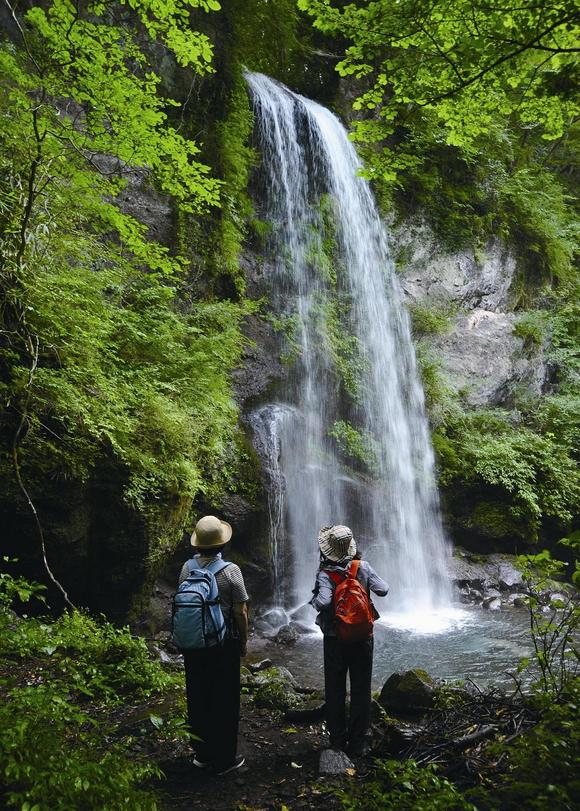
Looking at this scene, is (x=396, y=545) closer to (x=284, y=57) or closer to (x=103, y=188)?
(x=103, y=188)

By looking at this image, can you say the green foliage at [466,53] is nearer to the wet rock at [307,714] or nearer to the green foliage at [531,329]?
the wet rock at [307,714]

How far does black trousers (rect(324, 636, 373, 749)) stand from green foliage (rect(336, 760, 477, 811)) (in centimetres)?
69

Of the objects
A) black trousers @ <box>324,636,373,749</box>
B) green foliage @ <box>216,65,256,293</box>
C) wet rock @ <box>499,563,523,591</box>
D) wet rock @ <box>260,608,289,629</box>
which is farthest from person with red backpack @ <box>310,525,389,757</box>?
wet rock @ <box>499,563,523,591</box>

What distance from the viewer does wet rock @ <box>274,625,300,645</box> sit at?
7.92m

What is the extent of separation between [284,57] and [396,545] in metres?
14.5

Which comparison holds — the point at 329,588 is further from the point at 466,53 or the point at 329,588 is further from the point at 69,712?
the point at 466,53

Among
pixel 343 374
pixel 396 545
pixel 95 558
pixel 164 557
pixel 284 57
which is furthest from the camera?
pixel 284 57

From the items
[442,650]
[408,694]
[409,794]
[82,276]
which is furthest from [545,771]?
[82,276]

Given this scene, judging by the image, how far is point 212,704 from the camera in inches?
137

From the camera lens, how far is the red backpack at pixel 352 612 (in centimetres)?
371

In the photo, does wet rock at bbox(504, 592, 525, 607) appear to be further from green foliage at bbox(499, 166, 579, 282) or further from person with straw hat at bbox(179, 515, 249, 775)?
green foliage at bbox(499, 166, 579, 282)

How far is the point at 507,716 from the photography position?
3.62 m

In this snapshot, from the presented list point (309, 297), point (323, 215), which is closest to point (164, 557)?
point (309, 297)

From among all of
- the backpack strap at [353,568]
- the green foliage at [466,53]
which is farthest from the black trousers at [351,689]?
the green foliage at [466,53]
